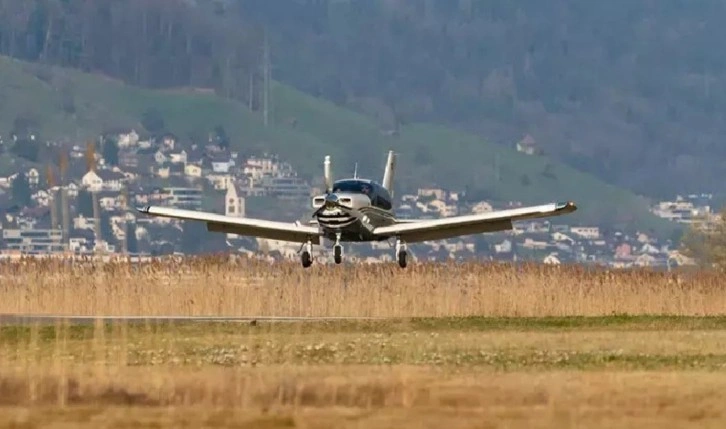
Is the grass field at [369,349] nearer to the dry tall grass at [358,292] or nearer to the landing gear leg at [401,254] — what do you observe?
the dry tall grass at [358,292]

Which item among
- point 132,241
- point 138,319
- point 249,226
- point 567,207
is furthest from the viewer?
point 132,241

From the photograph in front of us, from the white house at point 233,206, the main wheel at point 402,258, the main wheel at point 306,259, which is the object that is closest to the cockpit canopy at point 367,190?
the main wheel at point 402,258

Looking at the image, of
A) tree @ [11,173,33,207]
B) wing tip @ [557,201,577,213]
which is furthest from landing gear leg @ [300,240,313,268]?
tree @ [11,173,33,207]

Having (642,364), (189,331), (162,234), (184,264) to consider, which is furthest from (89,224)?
(642,364)

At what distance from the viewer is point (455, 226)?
6053cm

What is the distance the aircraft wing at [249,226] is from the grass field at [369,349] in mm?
1240

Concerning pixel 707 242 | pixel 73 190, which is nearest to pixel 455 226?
pixel 707 242

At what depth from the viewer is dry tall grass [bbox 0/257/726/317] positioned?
5038cm

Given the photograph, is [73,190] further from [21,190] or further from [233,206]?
[21,190]

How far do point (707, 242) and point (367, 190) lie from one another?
31874 millimetres

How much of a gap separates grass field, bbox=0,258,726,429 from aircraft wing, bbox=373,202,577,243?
Result: 8.86 ft

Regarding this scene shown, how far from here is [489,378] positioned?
29.0 m

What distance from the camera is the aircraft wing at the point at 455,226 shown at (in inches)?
2295

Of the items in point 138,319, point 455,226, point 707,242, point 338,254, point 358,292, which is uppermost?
point 707,242
